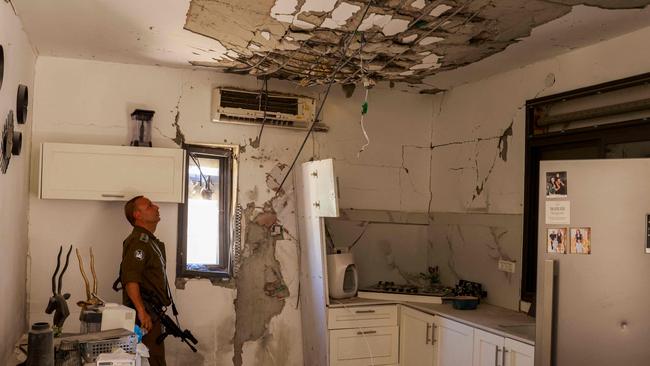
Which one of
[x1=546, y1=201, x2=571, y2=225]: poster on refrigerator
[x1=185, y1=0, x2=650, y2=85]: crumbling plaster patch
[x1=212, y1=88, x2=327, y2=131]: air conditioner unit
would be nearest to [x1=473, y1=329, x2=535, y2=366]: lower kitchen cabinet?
[x1=546, y1=201, x2=571, y2=225]: poster on refrigerator

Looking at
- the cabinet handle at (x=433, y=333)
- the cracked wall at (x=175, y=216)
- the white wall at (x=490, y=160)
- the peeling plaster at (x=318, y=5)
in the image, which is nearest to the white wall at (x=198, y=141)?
the cracked wall at (x=175, y=216)

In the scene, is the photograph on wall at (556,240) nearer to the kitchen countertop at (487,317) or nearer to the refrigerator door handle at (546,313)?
the refrigerator door handle at (546,313)

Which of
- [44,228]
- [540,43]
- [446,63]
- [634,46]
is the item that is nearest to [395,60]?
[446,63]

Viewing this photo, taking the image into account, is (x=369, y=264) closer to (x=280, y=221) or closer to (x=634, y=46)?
(x=280, y=221)

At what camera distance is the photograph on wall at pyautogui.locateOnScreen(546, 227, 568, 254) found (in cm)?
294

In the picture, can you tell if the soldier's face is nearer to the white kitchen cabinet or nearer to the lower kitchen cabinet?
the white kitchen cabinet

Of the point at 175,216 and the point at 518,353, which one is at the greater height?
the point at 175,216

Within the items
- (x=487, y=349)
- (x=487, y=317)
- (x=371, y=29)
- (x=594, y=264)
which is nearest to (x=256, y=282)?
(x=487, y=317)

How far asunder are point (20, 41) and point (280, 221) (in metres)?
2.31

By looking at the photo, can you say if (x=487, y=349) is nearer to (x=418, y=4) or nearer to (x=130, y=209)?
(x=418, y=4)

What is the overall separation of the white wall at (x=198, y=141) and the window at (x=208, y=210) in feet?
0.35

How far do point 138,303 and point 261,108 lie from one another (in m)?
1.82

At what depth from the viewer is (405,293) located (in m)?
4.62

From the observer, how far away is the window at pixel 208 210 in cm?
468
